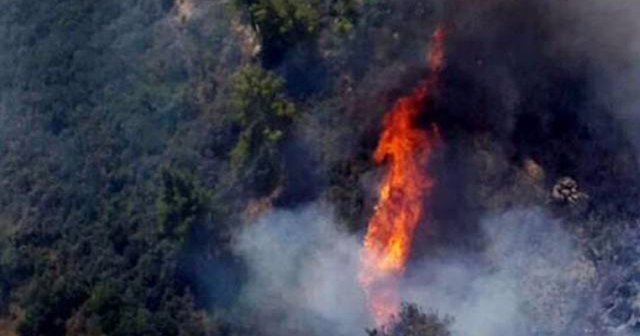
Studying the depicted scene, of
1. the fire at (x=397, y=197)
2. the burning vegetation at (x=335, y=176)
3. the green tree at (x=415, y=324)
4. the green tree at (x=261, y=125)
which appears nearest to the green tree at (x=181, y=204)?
the burning vegetation at (x=335, y=176)

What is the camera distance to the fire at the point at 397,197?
49500mm

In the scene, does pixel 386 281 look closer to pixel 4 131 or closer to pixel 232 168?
pixel 232 168

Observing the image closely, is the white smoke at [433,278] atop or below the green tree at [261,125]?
below

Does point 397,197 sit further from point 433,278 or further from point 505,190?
point 505,190

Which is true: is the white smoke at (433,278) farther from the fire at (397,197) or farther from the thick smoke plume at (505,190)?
the fire at (397,197)

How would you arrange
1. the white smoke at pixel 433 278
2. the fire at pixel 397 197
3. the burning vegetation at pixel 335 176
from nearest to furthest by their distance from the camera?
the white smoke at pixel 433 278, the burning vegetation at pixel 335 176, the fire at pixel 397 197

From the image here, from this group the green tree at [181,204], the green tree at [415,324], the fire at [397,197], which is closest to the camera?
the green tree at [415,324]

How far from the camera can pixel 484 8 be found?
52.4 meters

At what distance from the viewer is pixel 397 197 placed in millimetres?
50625

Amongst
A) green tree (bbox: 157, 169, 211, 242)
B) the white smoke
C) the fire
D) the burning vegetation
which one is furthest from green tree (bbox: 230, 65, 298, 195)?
the fire

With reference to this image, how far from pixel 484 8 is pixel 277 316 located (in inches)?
807

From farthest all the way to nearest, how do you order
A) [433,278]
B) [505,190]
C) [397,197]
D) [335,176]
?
[335,176], [397,197], [505,190], [433,278]

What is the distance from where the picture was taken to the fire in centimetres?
4950

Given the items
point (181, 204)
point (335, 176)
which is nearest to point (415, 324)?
point (335, 176)
